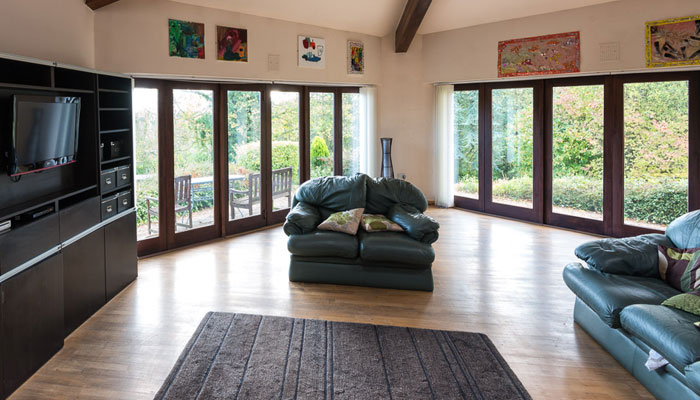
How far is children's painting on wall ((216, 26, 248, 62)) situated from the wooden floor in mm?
2364

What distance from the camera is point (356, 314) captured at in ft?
13.4

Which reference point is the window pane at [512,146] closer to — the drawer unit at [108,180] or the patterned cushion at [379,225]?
the patterned cushion at [379,225]

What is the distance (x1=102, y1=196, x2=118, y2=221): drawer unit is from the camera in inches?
173

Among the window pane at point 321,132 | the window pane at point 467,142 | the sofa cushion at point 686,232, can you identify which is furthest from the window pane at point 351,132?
the sofa cushion at point 686,232

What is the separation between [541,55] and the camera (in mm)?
7059

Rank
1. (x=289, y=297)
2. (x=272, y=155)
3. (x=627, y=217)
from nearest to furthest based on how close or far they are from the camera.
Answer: (x=289, y=297) < (x=627, y=217) < (x=272, y=155)

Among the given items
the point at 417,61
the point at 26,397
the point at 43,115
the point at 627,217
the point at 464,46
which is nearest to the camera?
the point at 26,397

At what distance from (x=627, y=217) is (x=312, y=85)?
15.8ft

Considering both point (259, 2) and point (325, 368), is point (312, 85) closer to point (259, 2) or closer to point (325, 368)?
point (259, 2)

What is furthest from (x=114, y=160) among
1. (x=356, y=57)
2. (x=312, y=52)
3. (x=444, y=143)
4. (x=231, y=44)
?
(x=444, y=143)

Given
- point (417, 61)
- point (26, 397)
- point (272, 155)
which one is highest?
point (417, 61)

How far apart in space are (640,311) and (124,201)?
14.4 feet

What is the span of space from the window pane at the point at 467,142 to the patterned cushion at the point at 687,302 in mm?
5401

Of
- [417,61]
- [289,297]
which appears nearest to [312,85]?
[417,61]
